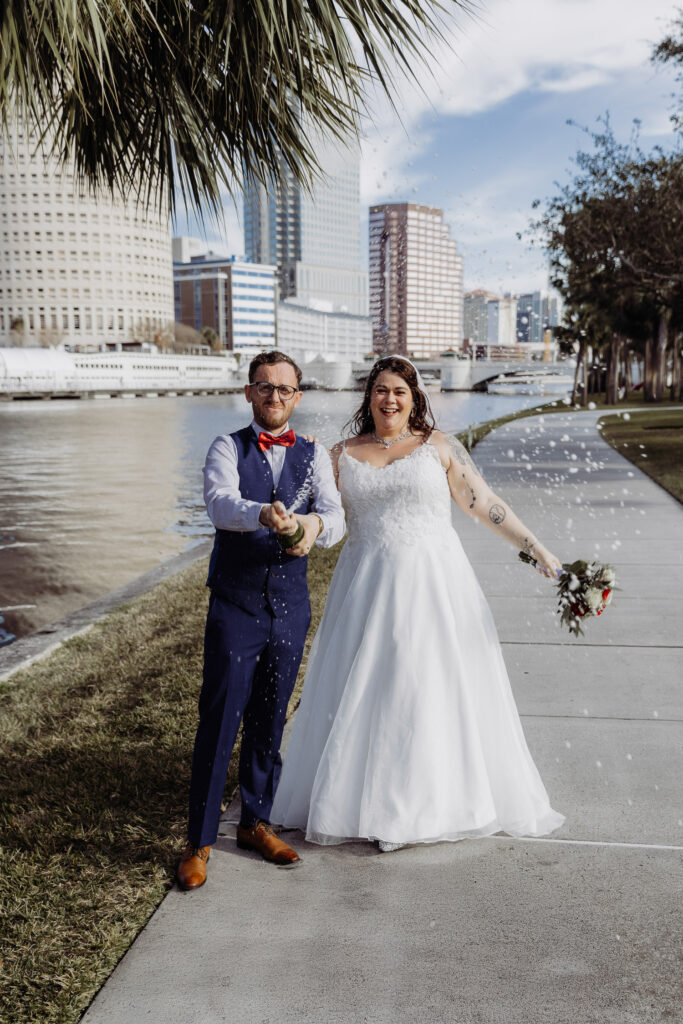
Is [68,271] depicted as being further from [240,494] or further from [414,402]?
[240,494]

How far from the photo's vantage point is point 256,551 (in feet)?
11.5

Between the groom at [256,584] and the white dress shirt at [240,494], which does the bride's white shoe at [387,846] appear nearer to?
the groom at [256,584]

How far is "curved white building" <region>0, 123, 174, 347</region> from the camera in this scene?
550ft

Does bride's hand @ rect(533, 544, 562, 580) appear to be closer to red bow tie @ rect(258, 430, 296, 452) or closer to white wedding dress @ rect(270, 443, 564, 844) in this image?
white wedding dress @ rect(270, 443, 564, 844)

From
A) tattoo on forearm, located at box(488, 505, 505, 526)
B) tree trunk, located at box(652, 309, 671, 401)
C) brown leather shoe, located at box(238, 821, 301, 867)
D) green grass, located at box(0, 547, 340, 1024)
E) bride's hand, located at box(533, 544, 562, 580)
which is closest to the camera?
green grass, located at box(0, 547, 340, 1024)

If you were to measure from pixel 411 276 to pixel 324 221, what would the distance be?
66.0 meters

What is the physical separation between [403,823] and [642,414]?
36.7m

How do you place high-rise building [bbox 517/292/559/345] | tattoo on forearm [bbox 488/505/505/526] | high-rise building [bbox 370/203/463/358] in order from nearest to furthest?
tattoo on forearm [bbox 488/505/505/526] → high-rise building [bbox 370/203/463/358] → high-rise building [bbox 517/292/559/345]

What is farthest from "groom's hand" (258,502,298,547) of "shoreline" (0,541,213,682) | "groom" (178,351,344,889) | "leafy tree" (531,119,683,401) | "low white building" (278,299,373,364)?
"low white building" (278,299,373,364)

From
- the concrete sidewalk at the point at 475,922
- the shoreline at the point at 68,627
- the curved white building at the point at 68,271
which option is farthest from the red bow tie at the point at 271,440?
the curved white building at the point at 68,271

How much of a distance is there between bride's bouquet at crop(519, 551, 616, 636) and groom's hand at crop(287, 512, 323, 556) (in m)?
1.26

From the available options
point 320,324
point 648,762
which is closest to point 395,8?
point 648,762

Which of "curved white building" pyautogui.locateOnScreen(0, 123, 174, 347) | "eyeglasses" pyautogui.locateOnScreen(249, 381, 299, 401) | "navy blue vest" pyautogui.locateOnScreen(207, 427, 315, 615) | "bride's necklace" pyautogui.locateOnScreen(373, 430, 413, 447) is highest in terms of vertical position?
"curved white building" pyautogui.locateOnScreen(0, 123, 174, 347)

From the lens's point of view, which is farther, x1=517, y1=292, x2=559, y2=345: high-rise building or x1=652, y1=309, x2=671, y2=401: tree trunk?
x1=517, y1=292, x2=559, y2=345: high-rise building
